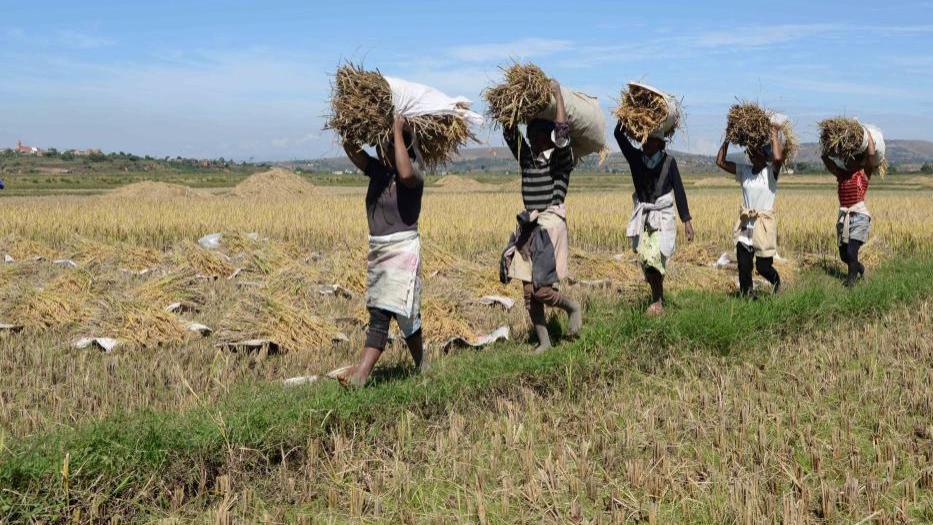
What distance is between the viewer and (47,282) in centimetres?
771

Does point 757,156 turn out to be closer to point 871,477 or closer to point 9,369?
point 871,477

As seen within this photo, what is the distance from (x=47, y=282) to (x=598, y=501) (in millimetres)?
6517

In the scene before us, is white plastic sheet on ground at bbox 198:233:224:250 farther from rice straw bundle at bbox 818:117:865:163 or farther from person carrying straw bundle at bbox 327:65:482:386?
rice straw bundle at bbox 818:117:865:163

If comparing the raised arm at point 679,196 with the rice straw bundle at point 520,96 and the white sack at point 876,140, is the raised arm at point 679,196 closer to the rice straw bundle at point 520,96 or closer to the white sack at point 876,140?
the rice straw bundle at point 520,96

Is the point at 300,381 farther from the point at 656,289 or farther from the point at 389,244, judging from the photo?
the point at 656,289

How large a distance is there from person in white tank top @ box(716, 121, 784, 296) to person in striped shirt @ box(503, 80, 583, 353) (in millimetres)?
2433

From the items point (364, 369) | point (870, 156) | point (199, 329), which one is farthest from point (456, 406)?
point (870, 156)

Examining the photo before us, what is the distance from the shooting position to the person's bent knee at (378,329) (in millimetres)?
4500

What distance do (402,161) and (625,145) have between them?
2.73m

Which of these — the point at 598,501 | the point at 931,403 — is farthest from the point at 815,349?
the point at 598,501

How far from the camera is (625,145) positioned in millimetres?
6434

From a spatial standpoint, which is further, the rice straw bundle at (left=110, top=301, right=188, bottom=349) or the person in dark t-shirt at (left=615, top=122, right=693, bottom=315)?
the person in dark t-shirt at (left=615, top=122, right=693, bottom=315)

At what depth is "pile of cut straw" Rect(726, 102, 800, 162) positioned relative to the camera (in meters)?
7.05

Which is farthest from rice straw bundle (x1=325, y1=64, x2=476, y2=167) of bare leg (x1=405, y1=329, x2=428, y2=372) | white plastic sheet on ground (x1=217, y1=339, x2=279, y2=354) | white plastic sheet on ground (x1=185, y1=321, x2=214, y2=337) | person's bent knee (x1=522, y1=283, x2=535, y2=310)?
white plastic sheet on ground (x1=185, y1=321, x2=214, y2=337)
